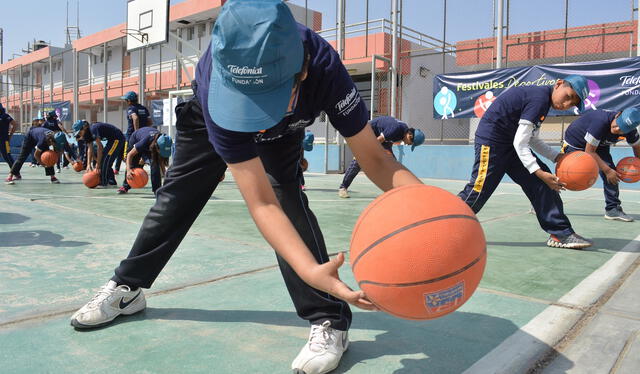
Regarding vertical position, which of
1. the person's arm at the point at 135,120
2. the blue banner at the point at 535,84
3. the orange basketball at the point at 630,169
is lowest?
the orange basketball at the point at 630,169

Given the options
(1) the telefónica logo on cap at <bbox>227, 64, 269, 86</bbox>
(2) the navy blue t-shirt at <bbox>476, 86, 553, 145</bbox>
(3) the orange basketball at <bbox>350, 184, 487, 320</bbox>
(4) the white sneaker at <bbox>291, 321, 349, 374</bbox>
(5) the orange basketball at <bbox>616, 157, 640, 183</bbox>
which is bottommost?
(4) the white sneaker at <bbox>291, 321, 349, 374</bbox>

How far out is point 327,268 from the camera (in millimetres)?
1610

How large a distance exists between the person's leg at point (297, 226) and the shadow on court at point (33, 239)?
305 centimetres

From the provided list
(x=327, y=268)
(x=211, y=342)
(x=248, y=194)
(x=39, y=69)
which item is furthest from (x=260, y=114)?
(x=39, y=69)

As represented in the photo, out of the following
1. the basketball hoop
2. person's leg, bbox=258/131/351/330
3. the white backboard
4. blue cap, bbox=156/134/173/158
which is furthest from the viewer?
the basketball hoop

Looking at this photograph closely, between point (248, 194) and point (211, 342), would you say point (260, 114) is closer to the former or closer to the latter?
point (248, 194)

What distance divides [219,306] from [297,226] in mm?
947

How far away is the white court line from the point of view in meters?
2.16

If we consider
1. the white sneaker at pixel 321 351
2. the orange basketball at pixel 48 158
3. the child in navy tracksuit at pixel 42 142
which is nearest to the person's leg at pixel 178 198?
the white sneaker at pixel 321 351

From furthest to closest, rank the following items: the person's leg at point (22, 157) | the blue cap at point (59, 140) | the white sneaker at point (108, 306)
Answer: the blue cap at point (59, 140) → the person's leg at point (22, 157) → the white sneaker at point (108, 306)

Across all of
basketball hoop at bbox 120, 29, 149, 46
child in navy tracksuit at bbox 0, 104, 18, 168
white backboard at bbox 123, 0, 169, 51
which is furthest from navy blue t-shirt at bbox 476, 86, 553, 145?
basketball hoop at bbox 120, 29, 149, 46

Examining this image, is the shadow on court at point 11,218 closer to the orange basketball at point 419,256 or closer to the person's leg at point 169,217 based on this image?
the person's leg at point 169,217

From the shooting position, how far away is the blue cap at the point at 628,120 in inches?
237

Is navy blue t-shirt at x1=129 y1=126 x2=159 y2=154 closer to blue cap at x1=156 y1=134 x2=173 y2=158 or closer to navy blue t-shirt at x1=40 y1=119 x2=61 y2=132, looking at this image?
blue cap at x1=156 y1=134 x2=173 y2=158
